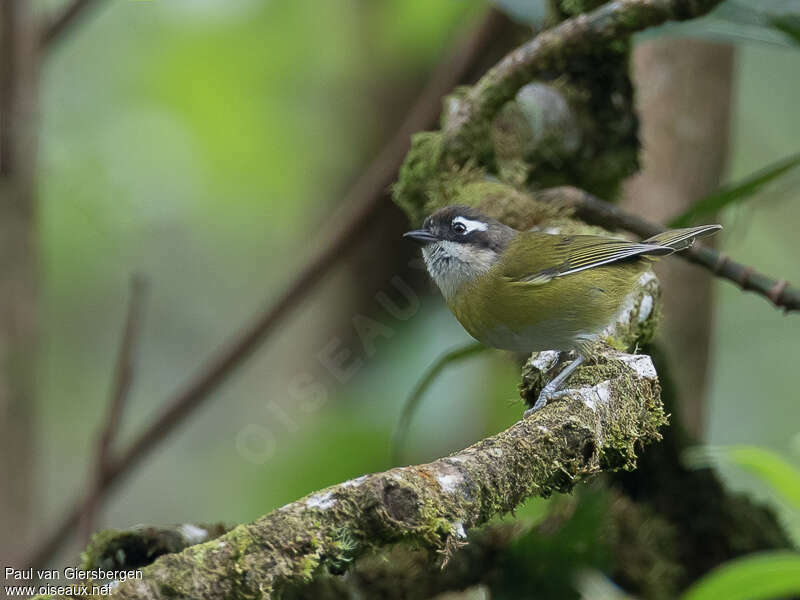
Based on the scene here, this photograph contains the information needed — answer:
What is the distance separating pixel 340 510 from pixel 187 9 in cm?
583

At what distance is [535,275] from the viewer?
3.10m

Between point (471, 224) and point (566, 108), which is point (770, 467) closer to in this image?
point (471, 224)

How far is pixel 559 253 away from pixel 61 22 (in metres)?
2.33

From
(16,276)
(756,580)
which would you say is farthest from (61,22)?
(756,580)

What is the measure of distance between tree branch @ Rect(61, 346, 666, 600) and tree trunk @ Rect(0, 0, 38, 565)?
7.37ft

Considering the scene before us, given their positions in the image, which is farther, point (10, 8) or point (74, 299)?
point (74, 299)

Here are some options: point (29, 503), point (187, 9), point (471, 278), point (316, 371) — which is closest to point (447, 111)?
point (471, 278)

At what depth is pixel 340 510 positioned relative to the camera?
1.39 m

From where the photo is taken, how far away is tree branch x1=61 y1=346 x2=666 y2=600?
132 cm

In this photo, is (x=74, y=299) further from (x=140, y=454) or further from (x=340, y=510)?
(x=340, y=510)

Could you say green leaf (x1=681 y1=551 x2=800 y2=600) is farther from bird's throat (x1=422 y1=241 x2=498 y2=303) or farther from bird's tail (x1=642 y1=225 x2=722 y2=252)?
bird's throat (x1=422 y1=241 x2=498 y2=303)

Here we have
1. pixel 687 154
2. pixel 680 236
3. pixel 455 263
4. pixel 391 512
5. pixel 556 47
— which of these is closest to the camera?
pixel 391 512

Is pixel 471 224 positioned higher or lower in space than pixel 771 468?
higher

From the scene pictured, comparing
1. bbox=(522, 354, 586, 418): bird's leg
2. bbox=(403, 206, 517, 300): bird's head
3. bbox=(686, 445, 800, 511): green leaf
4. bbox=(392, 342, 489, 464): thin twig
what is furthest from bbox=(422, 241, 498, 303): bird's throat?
bbox=(686, 445, 800, 511): green leaf
